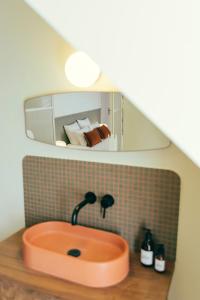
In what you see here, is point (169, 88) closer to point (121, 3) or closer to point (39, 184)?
point (121, 3)

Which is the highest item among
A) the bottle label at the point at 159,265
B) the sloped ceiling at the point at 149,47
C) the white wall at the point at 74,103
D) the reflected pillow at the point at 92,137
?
the sloped ceiling at the point at 149,47

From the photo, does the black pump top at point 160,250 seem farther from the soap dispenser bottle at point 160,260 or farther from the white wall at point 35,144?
the white wall at point 35,144

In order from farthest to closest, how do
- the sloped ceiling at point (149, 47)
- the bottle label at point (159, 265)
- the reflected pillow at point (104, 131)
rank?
the reflected pillow at point (104, 131)
the bottle label at point (159, 265)
the sloped ceiling at point (149, 47)

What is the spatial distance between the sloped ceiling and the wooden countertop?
2.65 ft

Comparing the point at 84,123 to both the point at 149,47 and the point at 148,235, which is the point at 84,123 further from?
the point at 149,47

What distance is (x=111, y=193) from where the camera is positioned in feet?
4.83

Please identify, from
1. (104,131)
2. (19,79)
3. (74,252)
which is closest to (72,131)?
(104,131)

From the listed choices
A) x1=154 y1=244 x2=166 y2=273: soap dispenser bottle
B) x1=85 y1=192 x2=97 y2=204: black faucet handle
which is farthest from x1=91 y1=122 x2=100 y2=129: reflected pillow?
x1=154 y1=244 x2=166 y2=273: soap dispenser bottle

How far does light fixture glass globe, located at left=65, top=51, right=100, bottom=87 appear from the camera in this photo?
1364mm

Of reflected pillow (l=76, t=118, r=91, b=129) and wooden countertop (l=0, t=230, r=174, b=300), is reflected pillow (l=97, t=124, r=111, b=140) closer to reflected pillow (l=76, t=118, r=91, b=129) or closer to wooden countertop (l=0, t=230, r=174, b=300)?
reflected pillow (l=76, t=118, r=91, b=129)

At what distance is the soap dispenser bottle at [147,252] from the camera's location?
1330 millimetres

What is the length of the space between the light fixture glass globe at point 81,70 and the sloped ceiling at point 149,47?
31.2 inches

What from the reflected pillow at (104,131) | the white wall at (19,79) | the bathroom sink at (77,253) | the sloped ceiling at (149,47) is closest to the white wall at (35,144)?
the white wall at (19,79)

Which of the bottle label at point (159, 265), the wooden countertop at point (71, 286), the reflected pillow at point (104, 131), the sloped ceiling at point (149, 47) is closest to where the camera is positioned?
the sloped ceiling at point (149, 47)
